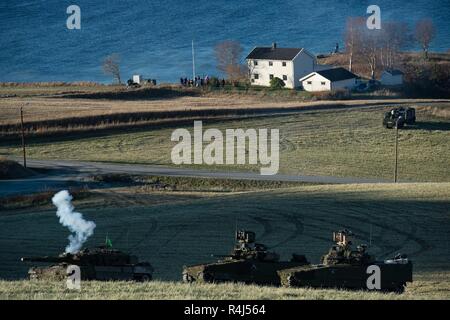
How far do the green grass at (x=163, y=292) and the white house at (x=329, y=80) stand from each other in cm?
7935

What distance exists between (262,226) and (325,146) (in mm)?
30647

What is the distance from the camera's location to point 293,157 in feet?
222

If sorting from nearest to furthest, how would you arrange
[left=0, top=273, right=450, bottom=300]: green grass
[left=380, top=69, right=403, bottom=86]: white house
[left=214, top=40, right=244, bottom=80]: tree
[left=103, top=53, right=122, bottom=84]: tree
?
[left=0, top=273, right=450, bottom=300]: green grass → [left=380, top=69, right=403, bottom=86]: white house → [left=214, top=40, right=244, bottom=80]: tree → [left=103, top=53, right=122, bottom=84]: tree

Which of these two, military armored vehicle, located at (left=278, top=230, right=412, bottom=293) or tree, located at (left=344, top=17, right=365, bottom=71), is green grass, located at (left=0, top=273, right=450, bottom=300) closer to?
military armored vehicle, located at (left=278, top=230, right=412, bottom=293)

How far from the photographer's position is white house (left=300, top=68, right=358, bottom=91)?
4188 inches

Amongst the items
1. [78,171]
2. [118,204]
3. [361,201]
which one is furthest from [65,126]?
[361,201]

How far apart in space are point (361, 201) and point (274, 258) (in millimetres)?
16980

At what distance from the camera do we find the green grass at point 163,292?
24.9 metres

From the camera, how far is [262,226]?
42094 millimetres

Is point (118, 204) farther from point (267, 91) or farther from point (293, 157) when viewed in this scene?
point (267, 91)

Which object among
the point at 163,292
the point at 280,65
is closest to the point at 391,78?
the point at 280,65

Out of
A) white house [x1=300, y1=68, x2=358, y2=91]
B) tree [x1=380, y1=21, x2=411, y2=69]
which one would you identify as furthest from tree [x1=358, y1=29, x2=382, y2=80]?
white house [x1=300, y1=68, x2=358, y2=91]

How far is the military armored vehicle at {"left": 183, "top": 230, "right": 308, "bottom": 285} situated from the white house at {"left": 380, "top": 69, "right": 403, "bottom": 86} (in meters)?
83.2
